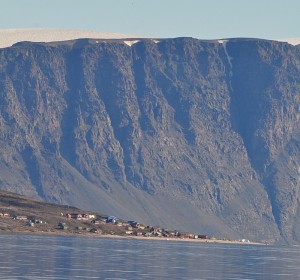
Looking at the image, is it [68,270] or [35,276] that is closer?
[35,276]

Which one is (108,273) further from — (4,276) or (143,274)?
(4,276)

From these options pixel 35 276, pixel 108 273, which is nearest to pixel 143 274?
pixel 108 273

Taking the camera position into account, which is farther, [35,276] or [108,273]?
[108,273]

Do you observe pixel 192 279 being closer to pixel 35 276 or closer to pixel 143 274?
pixel 143 274

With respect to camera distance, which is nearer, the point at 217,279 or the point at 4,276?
the point at 4,276

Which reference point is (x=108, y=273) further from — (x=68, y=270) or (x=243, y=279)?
(x=243, y=279)

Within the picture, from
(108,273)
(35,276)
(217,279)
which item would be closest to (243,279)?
(217,279)

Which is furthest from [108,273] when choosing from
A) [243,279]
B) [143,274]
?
[243,279]
